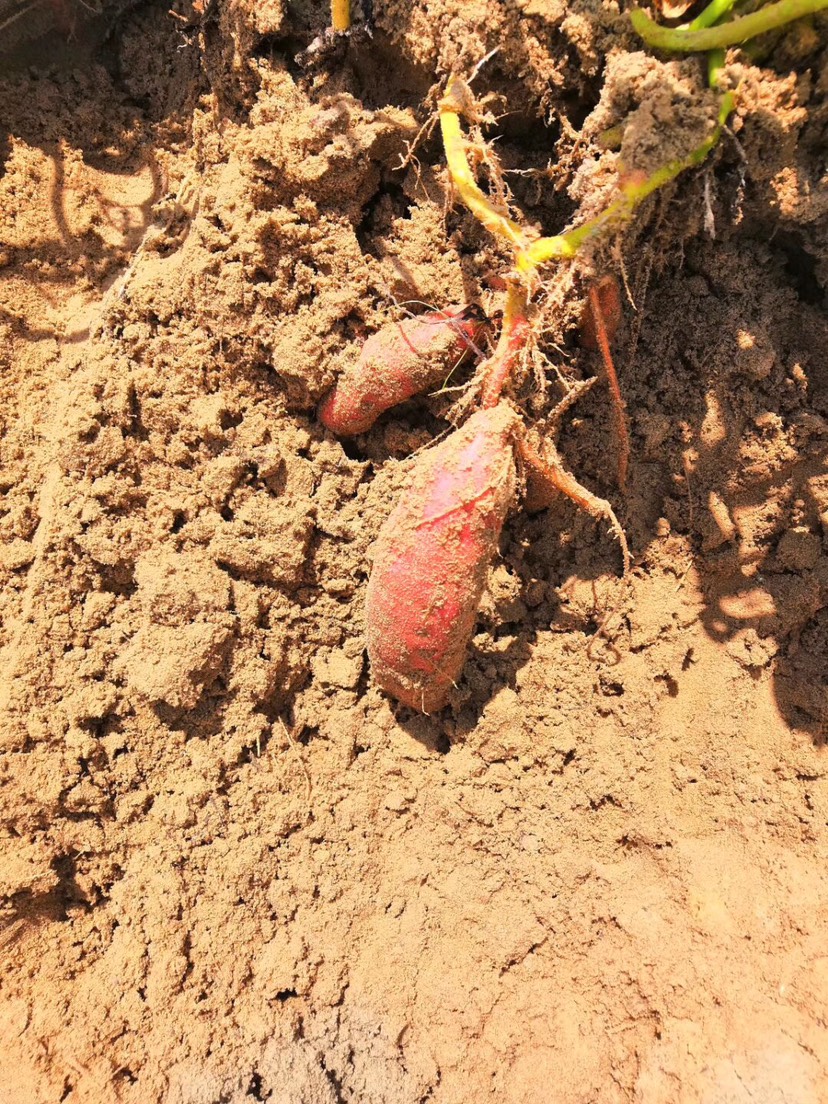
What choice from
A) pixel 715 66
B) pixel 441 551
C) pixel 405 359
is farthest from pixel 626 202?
pixel 441 551

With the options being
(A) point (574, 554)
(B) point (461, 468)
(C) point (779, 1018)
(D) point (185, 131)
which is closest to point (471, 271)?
(B) point (461, 468)

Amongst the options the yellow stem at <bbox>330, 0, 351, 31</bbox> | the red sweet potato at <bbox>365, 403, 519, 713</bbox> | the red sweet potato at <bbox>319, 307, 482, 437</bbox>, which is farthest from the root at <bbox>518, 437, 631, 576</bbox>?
the yellow stem at <bbox>330, 0, 351, 31</bbox>

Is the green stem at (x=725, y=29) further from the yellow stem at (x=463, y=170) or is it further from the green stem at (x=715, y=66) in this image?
the yellow stem at (x=463, y=170)

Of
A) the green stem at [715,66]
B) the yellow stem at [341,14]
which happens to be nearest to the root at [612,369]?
the green stem at [715,66]

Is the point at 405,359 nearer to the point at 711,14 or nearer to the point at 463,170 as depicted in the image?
the point at 463,170

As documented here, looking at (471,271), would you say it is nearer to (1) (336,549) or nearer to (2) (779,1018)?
(1) (336,549)

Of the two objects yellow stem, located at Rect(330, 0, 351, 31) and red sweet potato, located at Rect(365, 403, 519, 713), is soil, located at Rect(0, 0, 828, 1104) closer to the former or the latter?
yellow stem, located at Rect(330, 0, 351, 31)

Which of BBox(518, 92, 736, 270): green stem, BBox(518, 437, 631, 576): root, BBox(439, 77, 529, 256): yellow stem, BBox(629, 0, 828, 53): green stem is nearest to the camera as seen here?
BBox(629, 0, 828, 53): green stem
